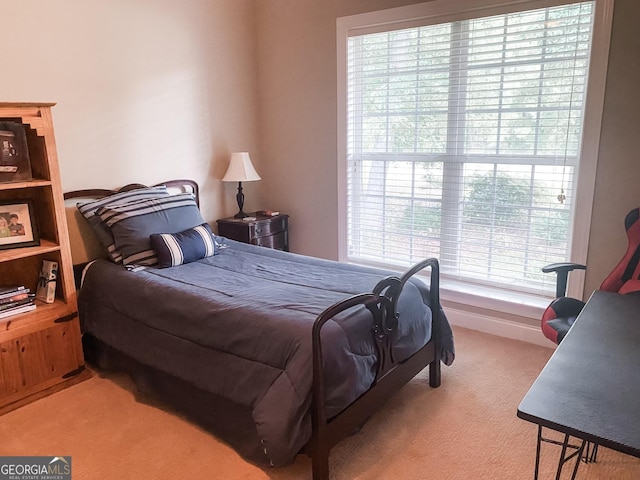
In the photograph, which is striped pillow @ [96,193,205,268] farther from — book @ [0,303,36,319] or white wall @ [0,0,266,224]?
book @ [0,303,36,319]

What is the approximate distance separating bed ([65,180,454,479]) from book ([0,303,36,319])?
320mm

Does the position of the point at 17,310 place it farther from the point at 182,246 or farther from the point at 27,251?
the point at 182,246

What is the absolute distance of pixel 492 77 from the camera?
10.1 ft

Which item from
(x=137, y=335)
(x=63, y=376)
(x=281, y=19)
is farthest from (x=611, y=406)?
(x=281, y=19)

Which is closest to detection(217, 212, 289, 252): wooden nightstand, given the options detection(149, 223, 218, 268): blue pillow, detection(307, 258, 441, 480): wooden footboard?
detection(149, 223, 218, 268): blue pillow

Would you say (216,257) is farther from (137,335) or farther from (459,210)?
(459,210)

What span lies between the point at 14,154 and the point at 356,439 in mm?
2246

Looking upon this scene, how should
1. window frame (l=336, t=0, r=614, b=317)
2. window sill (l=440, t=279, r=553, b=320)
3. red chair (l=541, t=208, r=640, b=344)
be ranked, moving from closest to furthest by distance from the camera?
red chair (l=541, t=208, r=640, b=344)
window frame (l=336, t=0, r=614, b=317)
window sill (l=440, t=279, r=553, b=320)

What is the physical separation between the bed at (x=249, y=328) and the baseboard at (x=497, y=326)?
2.61ft

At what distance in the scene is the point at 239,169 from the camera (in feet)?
12.6

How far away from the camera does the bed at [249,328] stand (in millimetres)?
1850

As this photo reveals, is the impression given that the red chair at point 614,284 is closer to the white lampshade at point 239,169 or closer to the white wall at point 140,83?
the white lampshade at point 239,169

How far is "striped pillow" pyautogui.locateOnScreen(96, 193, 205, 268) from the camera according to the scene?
9.47 ft

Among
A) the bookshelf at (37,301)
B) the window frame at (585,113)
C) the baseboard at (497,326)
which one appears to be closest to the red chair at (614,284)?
the window frame at (585,113)
